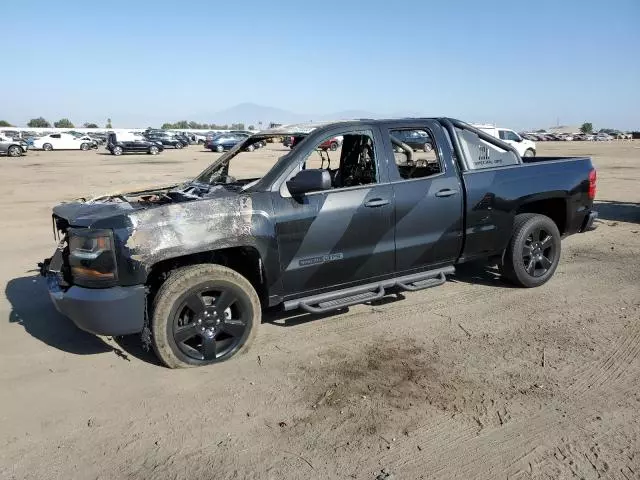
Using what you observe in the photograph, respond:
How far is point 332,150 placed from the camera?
17.2 ft

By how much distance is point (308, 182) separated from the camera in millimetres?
4215

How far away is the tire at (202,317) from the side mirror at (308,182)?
0.82 meters

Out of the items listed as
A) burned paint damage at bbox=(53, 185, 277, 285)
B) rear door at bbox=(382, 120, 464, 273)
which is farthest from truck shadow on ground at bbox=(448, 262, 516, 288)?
burned paint damage at bbox=(53, 185, 277, 285)

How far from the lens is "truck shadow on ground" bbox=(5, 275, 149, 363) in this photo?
15.0 feet

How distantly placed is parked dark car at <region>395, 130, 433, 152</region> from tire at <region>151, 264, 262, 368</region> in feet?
7.00

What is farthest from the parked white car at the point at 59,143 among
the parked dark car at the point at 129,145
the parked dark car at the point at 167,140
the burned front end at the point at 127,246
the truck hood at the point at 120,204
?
the burned front end at the point at 127,246

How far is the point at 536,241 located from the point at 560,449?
125 inches

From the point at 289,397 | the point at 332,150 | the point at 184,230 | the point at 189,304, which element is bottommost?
the point at 289,397

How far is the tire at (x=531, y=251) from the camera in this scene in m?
5.68

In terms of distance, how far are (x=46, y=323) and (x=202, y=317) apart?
195 cm

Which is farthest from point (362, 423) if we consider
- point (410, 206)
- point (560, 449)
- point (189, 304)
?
point (410, 206)

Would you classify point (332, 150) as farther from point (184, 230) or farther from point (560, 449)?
point (560, 449)

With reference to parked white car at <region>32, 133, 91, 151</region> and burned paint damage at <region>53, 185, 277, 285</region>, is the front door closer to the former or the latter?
burned paint damage at <region>53, 185, 277, 285</region>

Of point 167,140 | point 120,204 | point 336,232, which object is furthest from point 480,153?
point 167,140
